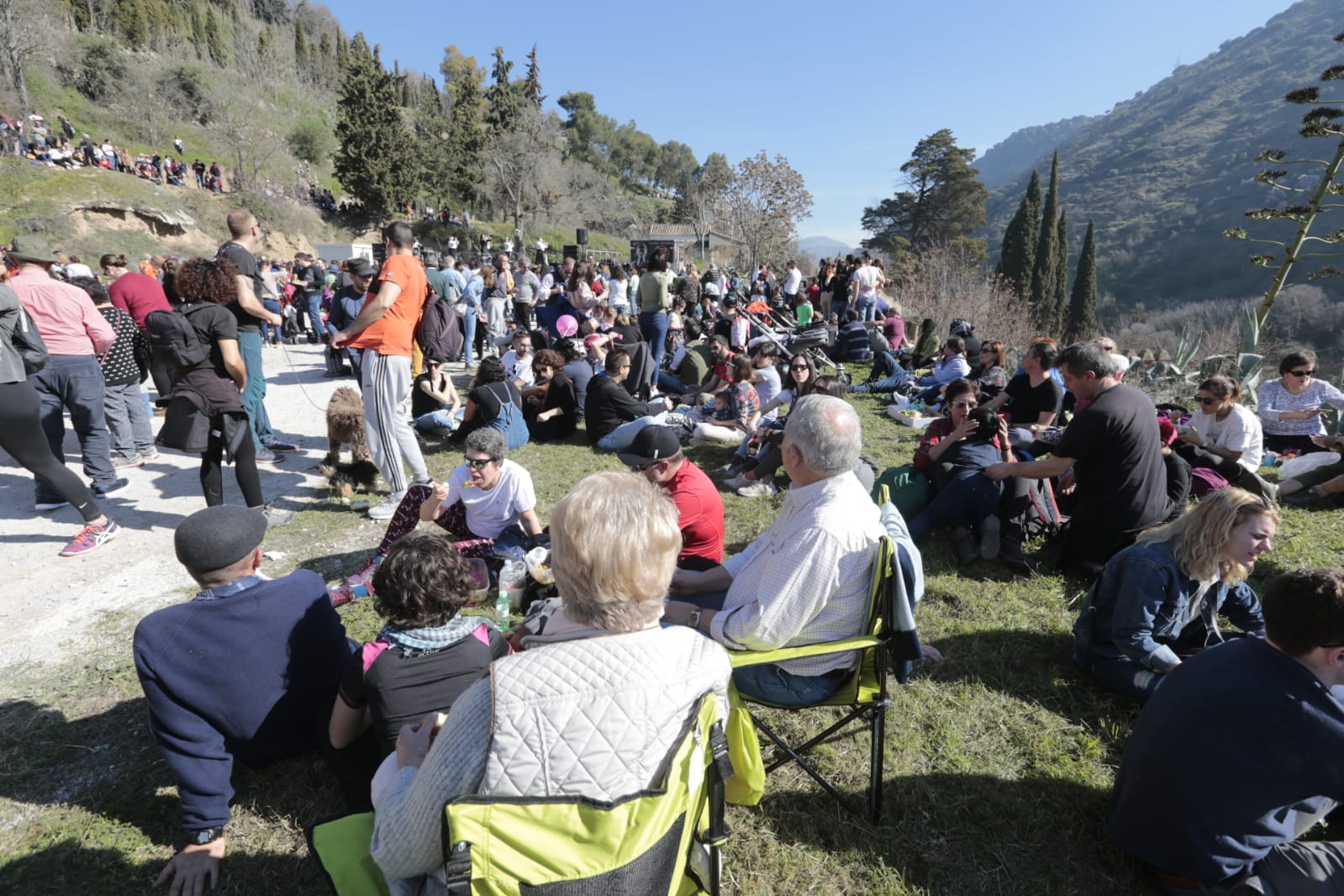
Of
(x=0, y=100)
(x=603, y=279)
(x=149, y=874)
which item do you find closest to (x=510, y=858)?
(x=149, y=874)

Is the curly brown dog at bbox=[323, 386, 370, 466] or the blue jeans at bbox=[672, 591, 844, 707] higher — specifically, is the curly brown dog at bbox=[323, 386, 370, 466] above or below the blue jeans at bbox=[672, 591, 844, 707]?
above

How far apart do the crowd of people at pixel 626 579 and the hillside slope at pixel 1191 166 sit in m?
60.1

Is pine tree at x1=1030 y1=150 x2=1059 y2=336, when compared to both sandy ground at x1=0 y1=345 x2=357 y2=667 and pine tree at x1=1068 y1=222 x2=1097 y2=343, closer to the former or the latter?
pine tree at x1=1068 y1=222 x2=1097 y2=343

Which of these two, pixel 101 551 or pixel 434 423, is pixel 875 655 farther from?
pixel 434 423

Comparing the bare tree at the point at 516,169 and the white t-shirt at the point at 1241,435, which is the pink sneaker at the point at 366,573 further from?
the bare tree at the point at 516,169

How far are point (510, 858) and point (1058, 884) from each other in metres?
2.12

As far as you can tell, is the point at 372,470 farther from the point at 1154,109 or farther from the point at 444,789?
the point at 1154,109

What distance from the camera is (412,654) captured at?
79.7 inches

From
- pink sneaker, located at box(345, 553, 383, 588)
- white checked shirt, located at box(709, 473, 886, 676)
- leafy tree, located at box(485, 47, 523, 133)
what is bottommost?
pink sneaker, located at box(345, 553, 383, 588)

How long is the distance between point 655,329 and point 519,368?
84.3 inches

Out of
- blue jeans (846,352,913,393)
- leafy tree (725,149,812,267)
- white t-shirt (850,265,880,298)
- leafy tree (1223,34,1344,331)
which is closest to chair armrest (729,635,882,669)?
blue jeans (846,352,913,393)

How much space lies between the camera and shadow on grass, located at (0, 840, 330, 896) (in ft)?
7.11

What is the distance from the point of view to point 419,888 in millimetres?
1467

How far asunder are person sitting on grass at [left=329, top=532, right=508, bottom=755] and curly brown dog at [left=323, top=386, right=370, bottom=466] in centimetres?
382
